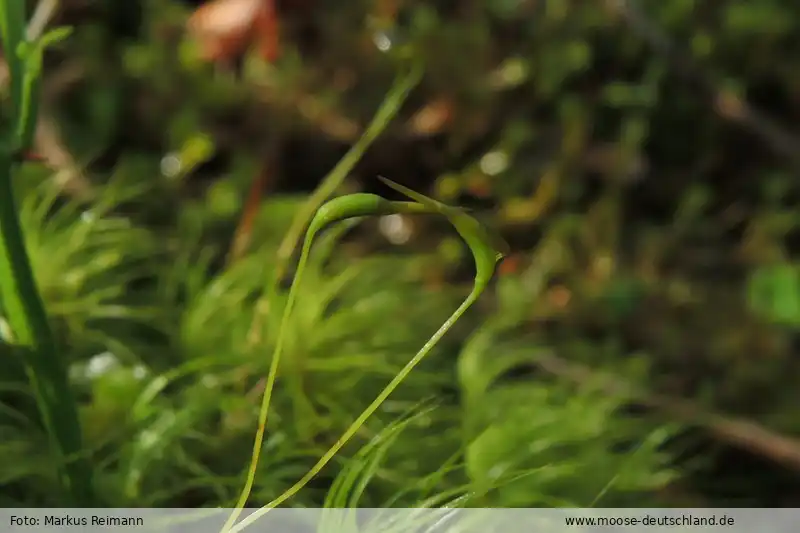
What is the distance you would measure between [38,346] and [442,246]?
1.57 ft

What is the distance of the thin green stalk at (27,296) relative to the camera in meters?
0.37

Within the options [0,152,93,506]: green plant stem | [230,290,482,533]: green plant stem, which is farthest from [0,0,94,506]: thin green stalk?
[230,290,482,533]: green plant stem

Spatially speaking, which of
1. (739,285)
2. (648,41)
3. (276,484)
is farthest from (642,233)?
(276,484)

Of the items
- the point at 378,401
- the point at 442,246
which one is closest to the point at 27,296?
the point at 378,401

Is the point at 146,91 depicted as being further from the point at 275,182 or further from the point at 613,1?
the point at 613,1

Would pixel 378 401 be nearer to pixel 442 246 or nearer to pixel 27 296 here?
pixel 27 296

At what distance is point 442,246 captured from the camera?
2.64 ft

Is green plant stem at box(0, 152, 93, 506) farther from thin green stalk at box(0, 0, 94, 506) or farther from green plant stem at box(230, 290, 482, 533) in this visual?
green plant stem at box(230, 290, 482, 533)

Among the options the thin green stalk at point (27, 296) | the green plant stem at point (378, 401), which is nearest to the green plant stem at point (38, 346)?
the thin green stalk at point (27, 296)

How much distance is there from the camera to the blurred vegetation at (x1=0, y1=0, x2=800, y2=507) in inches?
20.3

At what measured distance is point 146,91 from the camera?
2.83 feet

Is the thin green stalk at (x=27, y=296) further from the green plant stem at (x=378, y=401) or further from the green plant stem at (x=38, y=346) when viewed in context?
the green plant stem at (x=378, y=401)

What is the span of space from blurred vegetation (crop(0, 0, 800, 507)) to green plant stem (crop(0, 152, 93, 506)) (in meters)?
0.05

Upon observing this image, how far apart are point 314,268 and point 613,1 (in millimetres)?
477
